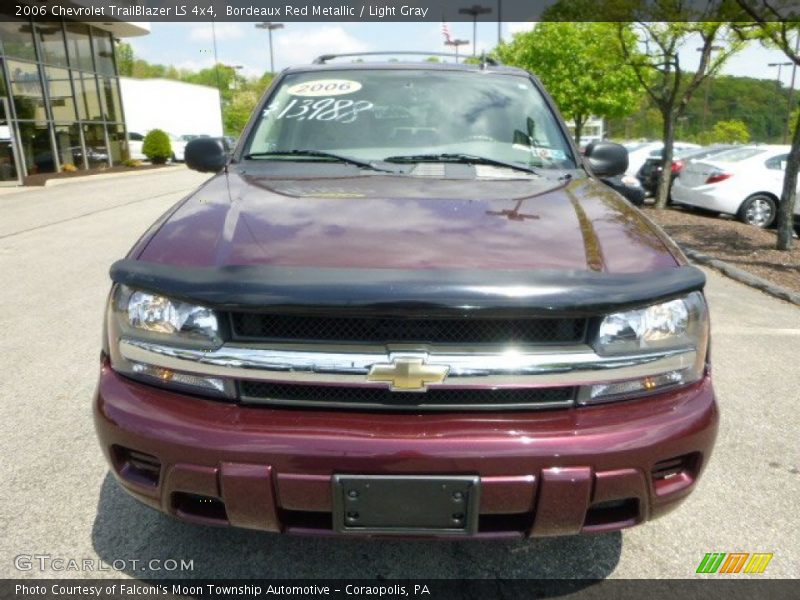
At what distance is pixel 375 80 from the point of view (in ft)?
11.2

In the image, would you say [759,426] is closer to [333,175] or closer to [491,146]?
[491,146]

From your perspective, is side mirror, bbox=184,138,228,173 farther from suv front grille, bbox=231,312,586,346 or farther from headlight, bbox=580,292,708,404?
headlight, bbox=580,292,708,404

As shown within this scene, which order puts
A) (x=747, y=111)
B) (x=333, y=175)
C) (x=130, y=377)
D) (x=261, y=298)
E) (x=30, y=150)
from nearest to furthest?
(x=261, y=298) → (x=130, y=377) → (x=333, y=175) → (x=30, y=150) → (x=747, y=111)

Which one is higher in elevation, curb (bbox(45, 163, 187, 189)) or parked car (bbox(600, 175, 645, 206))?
parked car (bbox(600, 175, 645, 206))

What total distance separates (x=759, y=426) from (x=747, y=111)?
95.8 m

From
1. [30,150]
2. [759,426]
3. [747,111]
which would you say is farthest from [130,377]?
[747,111]

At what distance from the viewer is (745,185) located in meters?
10.6

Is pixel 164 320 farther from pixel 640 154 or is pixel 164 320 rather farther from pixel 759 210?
pixel 640 154

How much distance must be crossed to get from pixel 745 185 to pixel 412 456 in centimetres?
1086

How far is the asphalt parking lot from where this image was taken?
2.27m

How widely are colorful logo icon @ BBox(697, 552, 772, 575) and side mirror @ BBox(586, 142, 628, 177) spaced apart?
1.88 m

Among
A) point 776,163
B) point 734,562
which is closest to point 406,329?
point 734,562

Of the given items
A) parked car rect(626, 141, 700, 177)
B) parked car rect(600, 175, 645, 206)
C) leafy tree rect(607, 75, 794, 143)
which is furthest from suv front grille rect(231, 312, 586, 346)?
leafy tree rect(607, 75, 794, 143)

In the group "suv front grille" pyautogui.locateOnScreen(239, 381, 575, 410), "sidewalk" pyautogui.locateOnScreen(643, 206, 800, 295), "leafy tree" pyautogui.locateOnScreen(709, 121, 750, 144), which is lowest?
"leafy tree" pyautogui.locateOnScreen(709, 121, 750, 144)
